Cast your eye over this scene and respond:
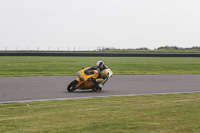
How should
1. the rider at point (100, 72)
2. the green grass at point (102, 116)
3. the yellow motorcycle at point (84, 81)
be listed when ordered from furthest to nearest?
1. the rider at point (100, 72)
2. the yellow motorcycle at point (84, 81)
3. the green grass at point (102, 116)

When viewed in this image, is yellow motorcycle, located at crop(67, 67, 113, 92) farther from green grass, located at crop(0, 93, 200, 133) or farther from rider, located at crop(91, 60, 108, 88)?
green grass, located at crop(0, 93, 200, 133)

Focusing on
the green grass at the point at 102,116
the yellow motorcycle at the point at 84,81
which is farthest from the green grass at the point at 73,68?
the green grass at the point at 102,116

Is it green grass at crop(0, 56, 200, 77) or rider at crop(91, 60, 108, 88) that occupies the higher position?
rider at crop(91, 60, 108, 88)

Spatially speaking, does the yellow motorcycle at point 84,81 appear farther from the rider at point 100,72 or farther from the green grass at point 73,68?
the green grass at point 73,68

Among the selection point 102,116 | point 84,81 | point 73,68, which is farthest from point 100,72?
point 73,68

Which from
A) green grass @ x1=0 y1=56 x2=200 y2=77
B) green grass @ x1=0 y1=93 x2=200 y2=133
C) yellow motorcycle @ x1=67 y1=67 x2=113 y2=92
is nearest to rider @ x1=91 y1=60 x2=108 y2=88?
yellow motorcycle @ x1=67 y1=67 x2=113 y2=92

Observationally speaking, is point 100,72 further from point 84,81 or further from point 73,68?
point 73,68

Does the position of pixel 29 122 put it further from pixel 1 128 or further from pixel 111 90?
pixel 111 90

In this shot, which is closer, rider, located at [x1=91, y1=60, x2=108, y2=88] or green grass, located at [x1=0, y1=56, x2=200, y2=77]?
rider, located at [x1=91, y1=60, x2=108, y2=88]

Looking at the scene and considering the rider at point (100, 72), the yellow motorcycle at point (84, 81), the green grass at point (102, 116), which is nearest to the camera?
the green grass at point (102, 116)

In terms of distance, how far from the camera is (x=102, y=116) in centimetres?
804

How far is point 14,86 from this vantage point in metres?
14.8

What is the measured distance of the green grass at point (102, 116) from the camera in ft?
22.4

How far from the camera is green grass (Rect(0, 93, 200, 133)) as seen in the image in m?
6.81
